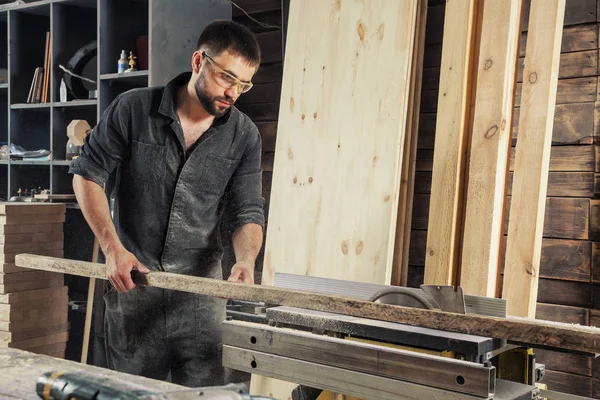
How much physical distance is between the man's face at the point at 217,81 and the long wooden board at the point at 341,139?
218 millimetres

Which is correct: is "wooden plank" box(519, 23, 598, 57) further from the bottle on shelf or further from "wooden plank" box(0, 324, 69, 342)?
"wooden plank" box(0, 324, 69, 342)

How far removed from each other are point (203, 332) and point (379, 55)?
4.07 feet

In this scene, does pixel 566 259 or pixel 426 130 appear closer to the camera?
pixel 566 259

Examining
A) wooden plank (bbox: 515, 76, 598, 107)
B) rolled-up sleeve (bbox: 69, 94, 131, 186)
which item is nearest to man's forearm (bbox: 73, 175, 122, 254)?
rolled-up sleeve (bbox: 69, 94, 131, 186)

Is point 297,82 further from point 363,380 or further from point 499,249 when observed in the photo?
point 363,380

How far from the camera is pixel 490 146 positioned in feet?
7.51

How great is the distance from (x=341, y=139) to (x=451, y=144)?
420 millimetres

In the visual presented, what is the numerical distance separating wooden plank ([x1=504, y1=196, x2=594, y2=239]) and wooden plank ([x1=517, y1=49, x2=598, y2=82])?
0.43 metres

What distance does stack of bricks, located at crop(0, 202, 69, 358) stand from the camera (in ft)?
11.0

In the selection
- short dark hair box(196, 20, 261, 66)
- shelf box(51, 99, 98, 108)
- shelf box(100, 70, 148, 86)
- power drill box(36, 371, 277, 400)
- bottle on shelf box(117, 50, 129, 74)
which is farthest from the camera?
shelf box(51, 99, 98, 108)

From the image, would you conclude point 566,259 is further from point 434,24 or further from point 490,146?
point 434,24

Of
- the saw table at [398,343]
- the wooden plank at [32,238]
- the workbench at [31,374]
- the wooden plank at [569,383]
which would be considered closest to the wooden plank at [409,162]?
the wooden plank at [569,383]

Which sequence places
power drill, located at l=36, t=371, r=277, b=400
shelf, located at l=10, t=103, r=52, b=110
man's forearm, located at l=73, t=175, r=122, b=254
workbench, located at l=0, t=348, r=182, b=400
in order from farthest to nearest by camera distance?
shelf, located at l=10, t=103, r=52, b=110, man's forearm, located at l=73, t=175, r=122, b=254, workbench, located at l=0, t=348, r=182, b=400, power drill, located at l=36, t=371, r=277, b=400

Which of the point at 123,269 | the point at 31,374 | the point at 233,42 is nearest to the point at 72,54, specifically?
the point at 233,42
